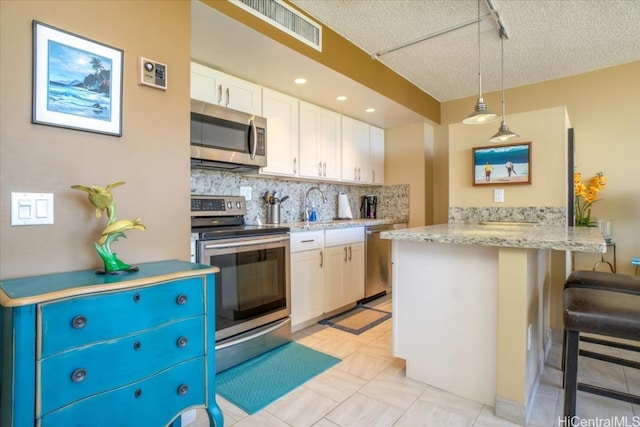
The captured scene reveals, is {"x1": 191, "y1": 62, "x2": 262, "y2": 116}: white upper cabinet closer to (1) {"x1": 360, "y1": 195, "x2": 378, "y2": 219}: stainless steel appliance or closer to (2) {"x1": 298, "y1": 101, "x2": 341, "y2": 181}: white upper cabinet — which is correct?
(2) {"x1": 298, "y1": 101, "x2": 341, "y2": 181}: white upper cabinet

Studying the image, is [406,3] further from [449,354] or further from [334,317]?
[334,317]

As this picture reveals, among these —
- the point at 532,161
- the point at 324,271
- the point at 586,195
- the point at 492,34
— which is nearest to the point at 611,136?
the point at 586,195

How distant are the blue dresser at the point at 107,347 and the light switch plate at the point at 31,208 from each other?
0.73 ft

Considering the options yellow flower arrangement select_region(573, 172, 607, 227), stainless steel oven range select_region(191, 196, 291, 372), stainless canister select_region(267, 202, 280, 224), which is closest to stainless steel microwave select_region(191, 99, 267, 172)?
stainless steel oven range select_region(191, 196, 291, 372)

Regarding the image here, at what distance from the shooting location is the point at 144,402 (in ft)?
4.03

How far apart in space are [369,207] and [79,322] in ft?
12.3

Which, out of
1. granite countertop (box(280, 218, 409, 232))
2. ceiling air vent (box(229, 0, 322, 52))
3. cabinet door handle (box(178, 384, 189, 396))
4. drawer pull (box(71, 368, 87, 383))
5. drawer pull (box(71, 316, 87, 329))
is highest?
ceiling air vent (box(229, 0, 322, 52))

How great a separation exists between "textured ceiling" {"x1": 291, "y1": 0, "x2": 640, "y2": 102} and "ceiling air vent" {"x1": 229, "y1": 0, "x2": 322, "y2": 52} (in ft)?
0.28

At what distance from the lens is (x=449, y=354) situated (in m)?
1.92

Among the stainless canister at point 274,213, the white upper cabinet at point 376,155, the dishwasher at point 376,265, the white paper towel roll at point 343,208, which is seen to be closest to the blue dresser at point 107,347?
the stainless canister at point 274,213

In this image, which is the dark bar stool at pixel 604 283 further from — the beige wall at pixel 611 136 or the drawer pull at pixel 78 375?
the drawer pull at pixel 78 375

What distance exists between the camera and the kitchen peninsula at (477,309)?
64.7 inches

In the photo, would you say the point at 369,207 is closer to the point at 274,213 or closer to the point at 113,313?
the point at 274,213

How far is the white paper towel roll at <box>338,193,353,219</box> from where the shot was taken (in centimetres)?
411
